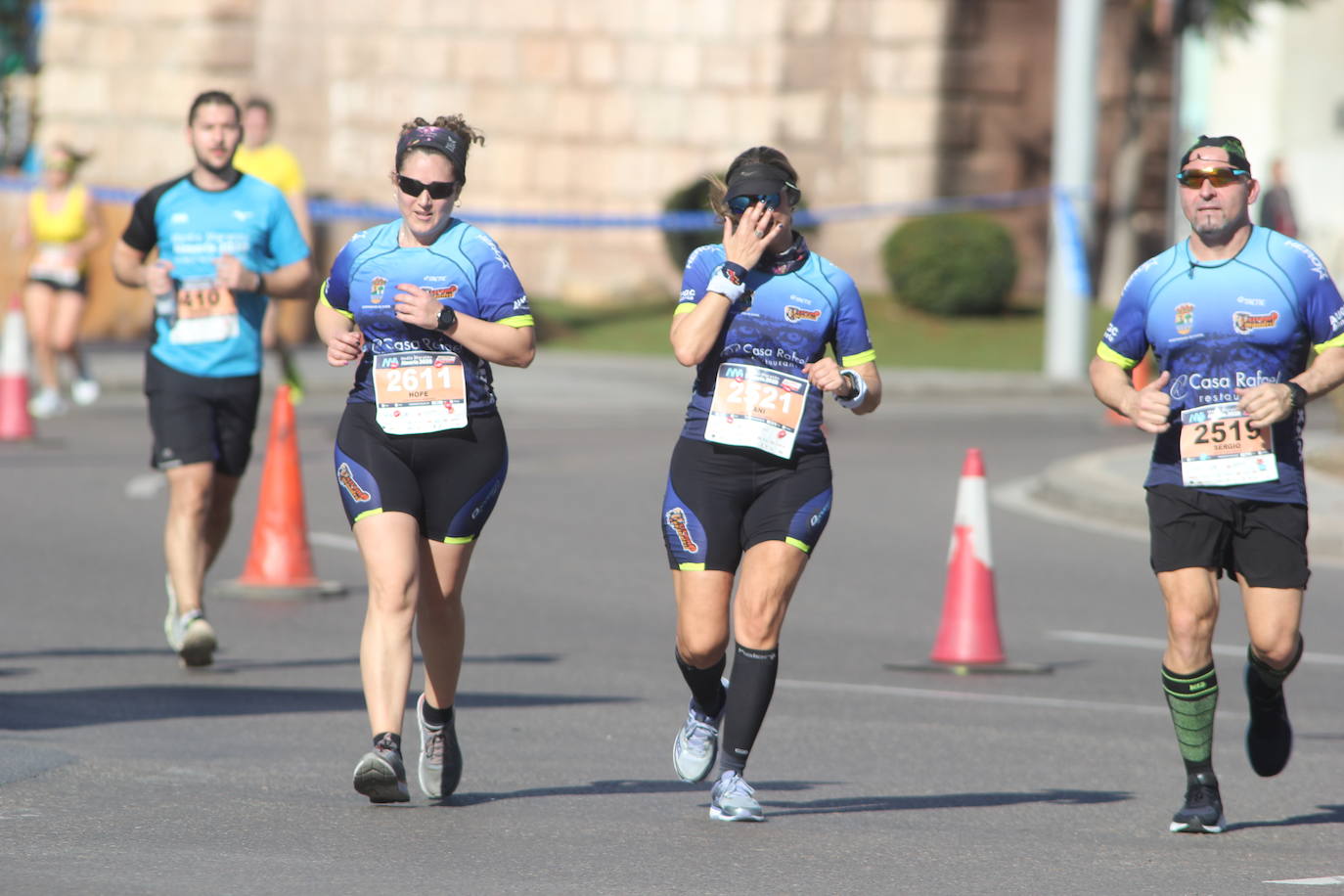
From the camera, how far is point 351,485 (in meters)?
6.98

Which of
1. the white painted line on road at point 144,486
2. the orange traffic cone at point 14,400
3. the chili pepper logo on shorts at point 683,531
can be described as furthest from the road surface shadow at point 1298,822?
the orange traffic cone at point 14,400

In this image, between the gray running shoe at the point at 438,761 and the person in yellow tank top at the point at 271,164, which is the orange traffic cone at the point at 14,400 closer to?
the person in yellow tank top at the point at 271,164

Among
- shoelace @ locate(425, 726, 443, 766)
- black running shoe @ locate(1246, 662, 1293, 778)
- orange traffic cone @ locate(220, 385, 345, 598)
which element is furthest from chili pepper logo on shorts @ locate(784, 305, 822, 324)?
orange traffic cone @ locate(220, 385, 345, 598)

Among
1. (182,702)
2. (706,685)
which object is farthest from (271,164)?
(706,685)

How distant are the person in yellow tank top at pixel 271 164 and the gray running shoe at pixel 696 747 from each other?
5862 mm

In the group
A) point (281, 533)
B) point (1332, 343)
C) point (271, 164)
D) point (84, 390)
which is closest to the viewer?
point (1332, 343)

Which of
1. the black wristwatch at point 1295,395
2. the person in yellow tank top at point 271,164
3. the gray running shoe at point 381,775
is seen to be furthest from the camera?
the person in yellow tank top at point 271,164

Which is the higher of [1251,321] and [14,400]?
[1251,321]

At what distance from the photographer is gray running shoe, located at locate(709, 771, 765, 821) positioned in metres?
6.84

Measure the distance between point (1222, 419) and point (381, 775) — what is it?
8.14 feet

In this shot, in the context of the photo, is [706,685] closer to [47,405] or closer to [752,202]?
[752,202]

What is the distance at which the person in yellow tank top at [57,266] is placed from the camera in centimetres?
1848

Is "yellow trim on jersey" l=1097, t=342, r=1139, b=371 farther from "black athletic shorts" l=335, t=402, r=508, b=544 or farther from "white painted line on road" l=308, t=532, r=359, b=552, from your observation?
"white painted line on road" l=308, t=532, r=359, b=552

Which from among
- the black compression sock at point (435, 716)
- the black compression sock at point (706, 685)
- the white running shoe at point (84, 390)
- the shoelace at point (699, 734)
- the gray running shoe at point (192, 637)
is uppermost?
the black compression sock at point (706, 685)
